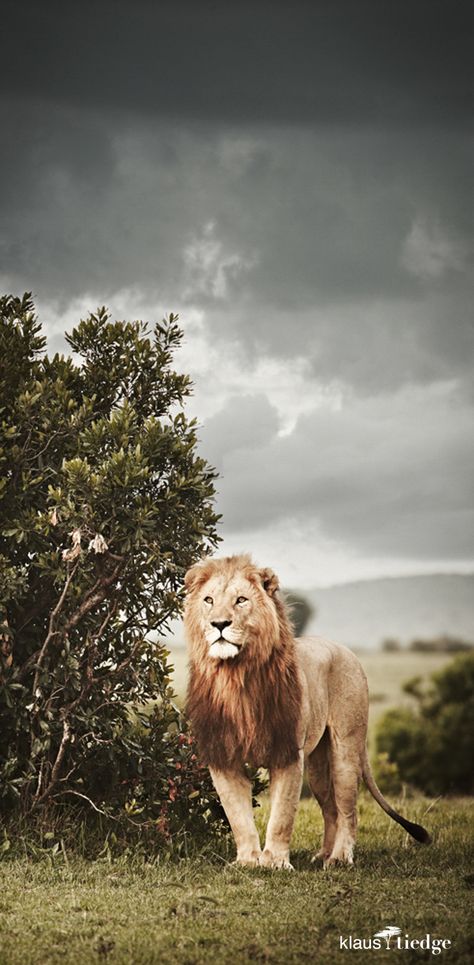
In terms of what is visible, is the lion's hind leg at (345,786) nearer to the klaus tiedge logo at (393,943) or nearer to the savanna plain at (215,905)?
the savanna plain at (215,905)

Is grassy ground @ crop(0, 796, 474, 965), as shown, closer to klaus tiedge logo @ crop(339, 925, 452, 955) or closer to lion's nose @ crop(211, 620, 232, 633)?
klaus tiedge logo @ crop(339, 925, 452, 955)

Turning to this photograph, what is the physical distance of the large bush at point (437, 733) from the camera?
1938 cm

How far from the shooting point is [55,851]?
7328 millimetres

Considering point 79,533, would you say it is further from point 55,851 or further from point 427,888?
point 427,888

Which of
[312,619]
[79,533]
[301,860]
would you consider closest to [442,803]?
[301,860]

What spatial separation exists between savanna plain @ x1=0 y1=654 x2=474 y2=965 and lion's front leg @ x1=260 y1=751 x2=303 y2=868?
0.23 meters

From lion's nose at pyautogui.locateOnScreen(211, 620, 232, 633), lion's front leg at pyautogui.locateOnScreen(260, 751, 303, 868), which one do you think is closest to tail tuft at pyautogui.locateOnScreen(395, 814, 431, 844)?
lion's front leg at pyautogui.locateOnScreen(260, 751, 303, 868)

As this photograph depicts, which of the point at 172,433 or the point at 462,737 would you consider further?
the point at 462,737

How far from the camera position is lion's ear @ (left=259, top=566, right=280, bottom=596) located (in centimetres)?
759

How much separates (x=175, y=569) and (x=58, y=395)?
164 centimetres

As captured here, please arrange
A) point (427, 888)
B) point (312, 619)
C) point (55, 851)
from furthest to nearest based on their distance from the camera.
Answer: point (312, 619), point (55, 851), point (427, 888)

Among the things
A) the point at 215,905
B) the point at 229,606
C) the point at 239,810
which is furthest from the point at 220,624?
the point at 215,905

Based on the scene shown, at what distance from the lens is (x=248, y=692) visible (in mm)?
7395

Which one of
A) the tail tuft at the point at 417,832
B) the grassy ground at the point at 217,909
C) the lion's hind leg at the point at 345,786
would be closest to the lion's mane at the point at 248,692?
the grassy ground at the point at 217,909
